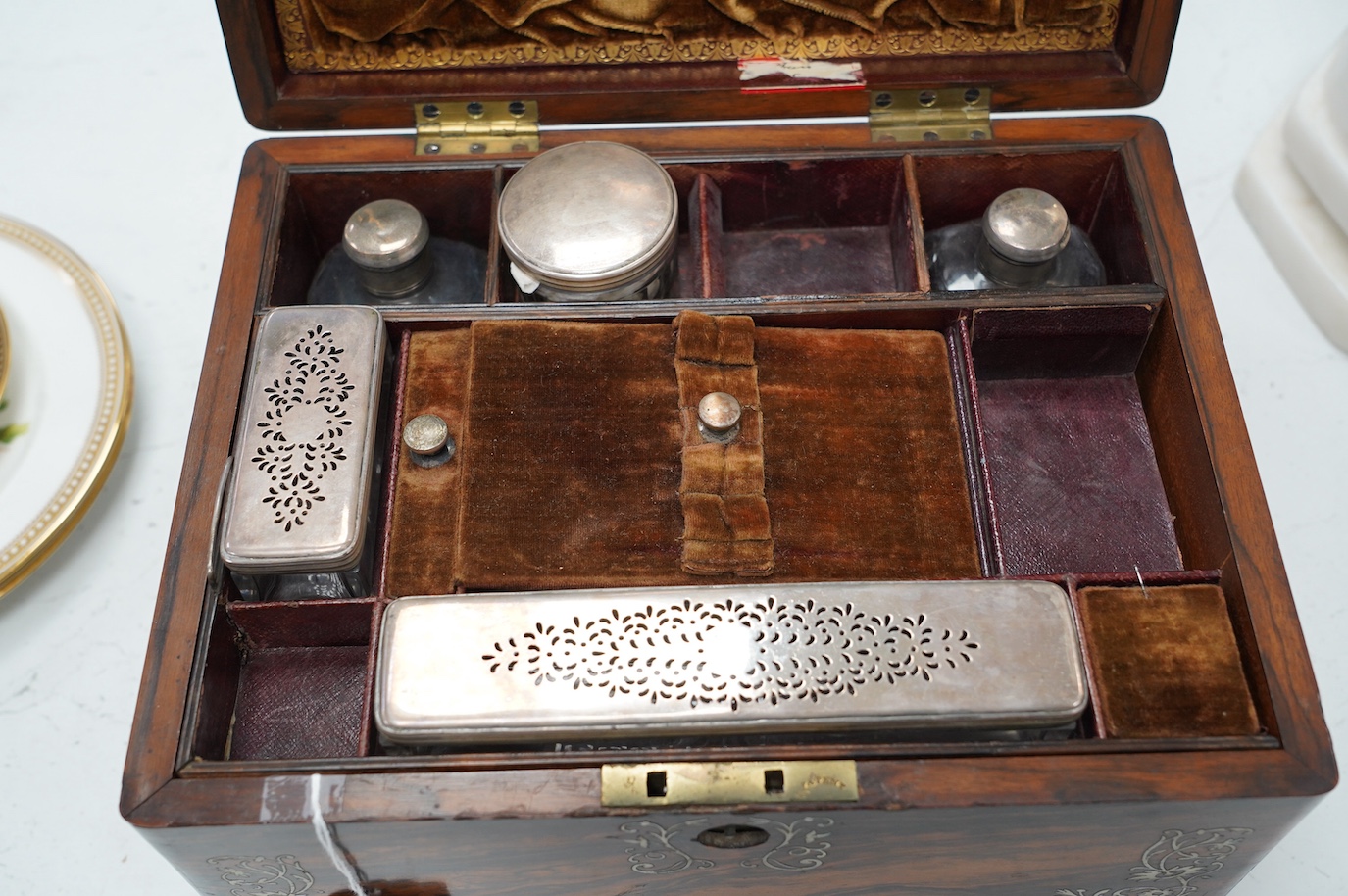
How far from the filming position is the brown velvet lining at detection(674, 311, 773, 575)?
5.83 ft

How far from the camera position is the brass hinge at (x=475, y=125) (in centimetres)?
219

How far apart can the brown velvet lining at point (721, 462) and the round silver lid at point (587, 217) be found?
0.15 metres

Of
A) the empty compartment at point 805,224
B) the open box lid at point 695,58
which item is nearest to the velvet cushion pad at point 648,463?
the empty compartment at point 805,224

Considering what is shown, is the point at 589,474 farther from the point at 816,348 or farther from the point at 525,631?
the point at 816,348

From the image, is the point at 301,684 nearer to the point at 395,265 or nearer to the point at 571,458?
the point at 571,458

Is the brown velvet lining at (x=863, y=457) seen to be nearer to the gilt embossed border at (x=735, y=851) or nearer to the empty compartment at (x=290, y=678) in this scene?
the gilt embossed border at (x=735, y=851)

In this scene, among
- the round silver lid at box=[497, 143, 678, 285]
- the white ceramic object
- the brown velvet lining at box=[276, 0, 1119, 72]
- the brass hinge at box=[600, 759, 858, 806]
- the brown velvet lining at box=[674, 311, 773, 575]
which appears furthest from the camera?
the white ceramic object

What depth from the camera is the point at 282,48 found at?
83.9 inches

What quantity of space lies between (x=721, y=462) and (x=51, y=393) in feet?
4.26

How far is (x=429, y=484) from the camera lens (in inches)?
74.3

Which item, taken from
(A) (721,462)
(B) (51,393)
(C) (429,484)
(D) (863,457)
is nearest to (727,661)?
(A) (721,462)

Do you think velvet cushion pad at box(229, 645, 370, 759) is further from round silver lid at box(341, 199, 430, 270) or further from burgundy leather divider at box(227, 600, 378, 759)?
round silver lid at box(341, 199, 430, 270)

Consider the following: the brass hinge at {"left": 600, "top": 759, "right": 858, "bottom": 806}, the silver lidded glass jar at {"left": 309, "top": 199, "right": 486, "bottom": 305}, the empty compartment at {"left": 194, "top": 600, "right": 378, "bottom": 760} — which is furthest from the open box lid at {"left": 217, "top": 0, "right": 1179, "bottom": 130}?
the brass hinge at {"left": 600, "top": 759, "right": 858, "bottom": 806}

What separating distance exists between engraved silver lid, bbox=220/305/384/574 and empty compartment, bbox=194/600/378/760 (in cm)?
9
